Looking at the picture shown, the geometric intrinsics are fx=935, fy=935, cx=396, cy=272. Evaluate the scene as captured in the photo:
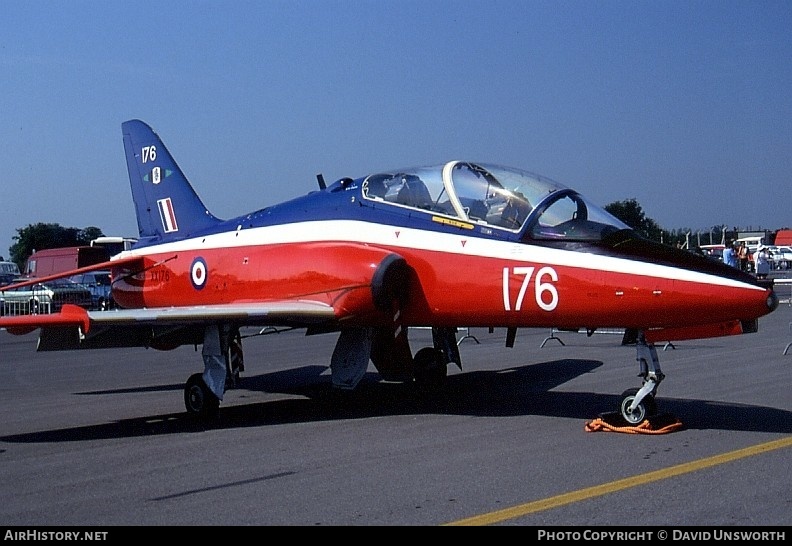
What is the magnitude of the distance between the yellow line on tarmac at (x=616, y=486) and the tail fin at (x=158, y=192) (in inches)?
324

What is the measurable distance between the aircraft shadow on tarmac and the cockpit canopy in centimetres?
200

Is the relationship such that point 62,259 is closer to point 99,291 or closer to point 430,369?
point 99,291

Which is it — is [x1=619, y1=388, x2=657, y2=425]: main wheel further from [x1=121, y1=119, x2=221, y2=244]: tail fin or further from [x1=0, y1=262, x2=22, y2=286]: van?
[x1=0, y1=262, x2=22, y2=286]: van

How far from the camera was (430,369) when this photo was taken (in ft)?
41.5

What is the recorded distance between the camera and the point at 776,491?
605 cm

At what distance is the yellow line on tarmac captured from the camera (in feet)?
18.3

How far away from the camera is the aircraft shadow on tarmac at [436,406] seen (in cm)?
927

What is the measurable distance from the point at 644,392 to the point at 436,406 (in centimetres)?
298

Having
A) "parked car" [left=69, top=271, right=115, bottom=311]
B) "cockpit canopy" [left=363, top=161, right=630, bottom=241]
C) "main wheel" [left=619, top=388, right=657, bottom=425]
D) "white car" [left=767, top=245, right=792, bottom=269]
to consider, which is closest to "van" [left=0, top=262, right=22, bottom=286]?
"parked car" [left=69, top=271, right=115, bottom=311]

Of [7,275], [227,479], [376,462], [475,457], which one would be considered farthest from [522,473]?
[7,275]

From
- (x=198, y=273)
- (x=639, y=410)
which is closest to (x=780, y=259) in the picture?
(x=198, y=273)

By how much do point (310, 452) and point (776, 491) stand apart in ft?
12.4

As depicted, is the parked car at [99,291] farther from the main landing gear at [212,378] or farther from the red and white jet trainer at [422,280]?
the main landing gear at [212,378]

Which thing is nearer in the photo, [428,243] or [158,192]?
[428,243]
